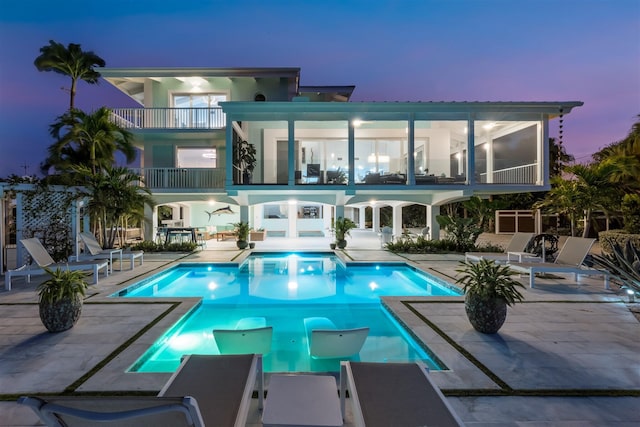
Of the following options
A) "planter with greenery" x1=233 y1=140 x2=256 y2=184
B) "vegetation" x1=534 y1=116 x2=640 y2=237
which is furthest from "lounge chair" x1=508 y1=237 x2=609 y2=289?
"planter with greenery" x1=233 y1=140 x2=256 y2=184

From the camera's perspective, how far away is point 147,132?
47.8ft

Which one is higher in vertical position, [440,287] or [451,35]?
[451,35]

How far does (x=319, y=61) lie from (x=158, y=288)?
69.4 meters

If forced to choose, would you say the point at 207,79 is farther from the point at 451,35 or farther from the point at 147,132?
the point at 451,35

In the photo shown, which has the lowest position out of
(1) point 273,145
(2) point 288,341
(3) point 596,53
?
(2) point 288,341

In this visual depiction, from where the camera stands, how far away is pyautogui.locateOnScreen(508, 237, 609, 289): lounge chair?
7184 mm

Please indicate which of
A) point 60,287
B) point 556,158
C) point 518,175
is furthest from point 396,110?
point 556,158

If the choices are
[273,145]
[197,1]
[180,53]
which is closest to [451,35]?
[197,1]

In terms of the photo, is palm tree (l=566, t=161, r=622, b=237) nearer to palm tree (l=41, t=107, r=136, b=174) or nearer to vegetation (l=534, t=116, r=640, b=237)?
vegetation (l=534, t=116, r=640, b=237)

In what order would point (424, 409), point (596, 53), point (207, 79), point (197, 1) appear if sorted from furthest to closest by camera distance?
point (596, 53)
point (197, 1)
point (207, 79)
point (424, 409)

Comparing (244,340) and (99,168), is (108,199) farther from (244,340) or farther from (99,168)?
(244,340)

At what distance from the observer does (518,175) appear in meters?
13.2

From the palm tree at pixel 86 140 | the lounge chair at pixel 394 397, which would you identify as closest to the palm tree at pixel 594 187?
the lounge chair at pixel 394 397

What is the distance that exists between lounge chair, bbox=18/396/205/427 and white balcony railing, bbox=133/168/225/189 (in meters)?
13.4
